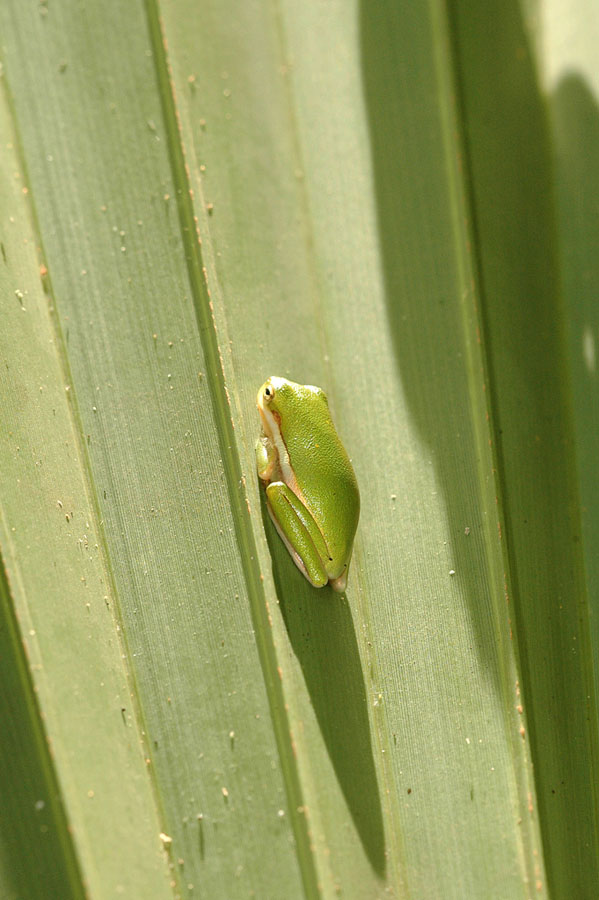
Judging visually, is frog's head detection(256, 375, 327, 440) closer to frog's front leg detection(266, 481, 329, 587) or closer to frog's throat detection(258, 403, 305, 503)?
frog's throat detection(258, 403, 305, 503)

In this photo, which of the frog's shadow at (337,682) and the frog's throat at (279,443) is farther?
the frog's throat at (279,443)

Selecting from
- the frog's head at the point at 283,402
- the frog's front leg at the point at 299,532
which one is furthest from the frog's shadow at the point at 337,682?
the frog's head at the point at 283,402

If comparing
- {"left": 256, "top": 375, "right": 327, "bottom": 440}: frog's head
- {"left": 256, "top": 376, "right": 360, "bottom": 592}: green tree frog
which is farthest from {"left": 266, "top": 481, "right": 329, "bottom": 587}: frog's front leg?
{"left": 256, "top": 375, "right": 327, "bottom": 440}: frog's head

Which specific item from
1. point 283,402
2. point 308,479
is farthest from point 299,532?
point 283,402

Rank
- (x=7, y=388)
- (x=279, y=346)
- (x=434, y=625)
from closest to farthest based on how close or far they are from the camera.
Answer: (x=7, y=388) < (x=434, y=625) < (x=279, y=346)

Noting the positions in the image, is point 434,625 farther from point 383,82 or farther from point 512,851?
point 383,82

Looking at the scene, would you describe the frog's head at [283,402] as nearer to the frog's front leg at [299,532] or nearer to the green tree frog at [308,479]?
the green tree frog at [308,479]

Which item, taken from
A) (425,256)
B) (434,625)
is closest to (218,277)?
(425,256)
